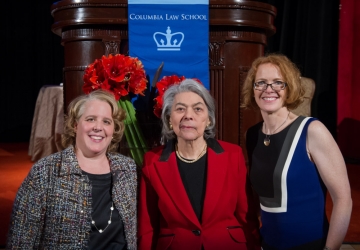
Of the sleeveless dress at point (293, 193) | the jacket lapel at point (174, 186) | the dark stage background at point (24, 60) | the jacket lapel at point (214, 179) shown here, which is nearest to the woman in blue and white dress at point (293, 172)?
the sleeveless dress at point (293, 193)

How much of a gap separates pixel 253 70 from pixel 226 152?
375 mm

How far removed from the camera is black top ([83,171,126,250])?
Result: 5.89ft

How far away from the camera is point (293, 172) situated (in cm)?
176

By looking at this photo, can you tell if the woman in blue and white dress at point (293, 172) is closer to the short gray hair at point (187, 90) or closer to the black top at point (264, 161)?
the black top at point (264, 161)

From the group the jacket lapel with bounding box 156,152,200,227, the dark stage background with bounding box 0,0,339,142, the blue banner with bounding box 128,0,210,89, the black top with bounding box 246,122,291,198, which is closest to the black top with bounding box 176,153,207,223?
the jacket lapel with bounding box 156,152,200,227

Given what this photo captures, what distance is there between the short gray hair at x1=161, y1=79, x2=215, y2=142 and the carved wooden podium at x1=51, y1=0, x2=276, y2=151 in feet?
2.17

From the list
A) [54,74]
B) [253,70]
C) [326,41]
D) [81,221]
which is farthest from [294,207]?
[54,74]

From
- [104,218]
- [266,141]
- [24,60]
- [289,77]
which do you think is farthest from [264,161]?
[24,60]

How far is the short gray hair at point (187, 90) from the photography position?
1973 mm

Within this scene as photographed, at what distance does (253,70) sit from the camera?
195cm

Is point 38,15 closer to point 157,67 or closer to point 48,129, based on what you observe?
point 48,129

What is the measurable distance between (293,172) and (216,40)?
1148mm

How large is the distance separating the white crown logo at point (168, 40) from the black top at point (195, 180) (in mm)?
833

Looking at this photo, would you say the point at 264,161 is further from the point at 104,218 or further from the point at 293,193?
the point at 104,218
